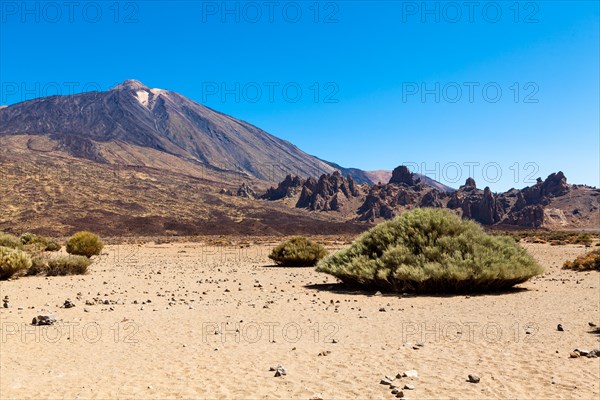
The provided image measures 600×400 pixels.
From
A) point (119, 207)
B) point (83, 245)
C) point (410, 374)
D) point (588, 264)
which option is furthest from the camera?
point (119, 207)

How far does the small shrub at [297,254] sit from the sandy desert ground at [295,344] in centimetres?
979

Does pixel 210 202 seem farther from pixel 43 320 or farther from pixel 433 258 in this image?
pixel 43 320

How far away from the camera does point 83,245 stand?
2766 cm

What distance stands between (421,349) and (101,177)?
105844mm

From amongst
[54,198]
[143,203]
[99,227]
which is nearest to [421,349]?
[99,227]

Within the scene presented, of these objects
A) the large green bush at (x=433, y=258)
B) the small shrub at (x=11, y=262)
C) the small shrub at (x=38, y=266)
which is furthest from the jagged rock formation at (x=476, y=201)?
the small shrub at (x=11, y=262)

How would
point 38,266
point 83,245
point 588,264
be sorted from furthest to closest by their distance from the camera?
point 83,245 → point 588,264 → point 38,266

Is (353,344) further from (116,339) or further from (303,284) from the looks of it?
(303,284)

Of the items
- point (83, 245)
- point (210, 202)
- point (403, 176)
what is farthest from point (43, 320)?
point (403, 176)

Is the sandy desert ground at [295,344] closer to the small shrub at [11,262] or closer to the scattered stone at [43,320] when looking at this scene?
the scattered stone at [43,320]

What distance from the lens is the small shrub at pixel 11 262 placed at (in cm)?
1650

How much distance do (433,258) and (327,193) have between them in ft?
402

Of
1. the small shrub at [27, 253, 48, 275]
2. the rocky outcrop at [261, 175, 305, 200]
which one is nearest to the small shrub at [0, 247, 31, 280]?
the small shrub at [27, 253, 48, 275]

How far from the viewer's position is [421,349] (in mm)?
7559
